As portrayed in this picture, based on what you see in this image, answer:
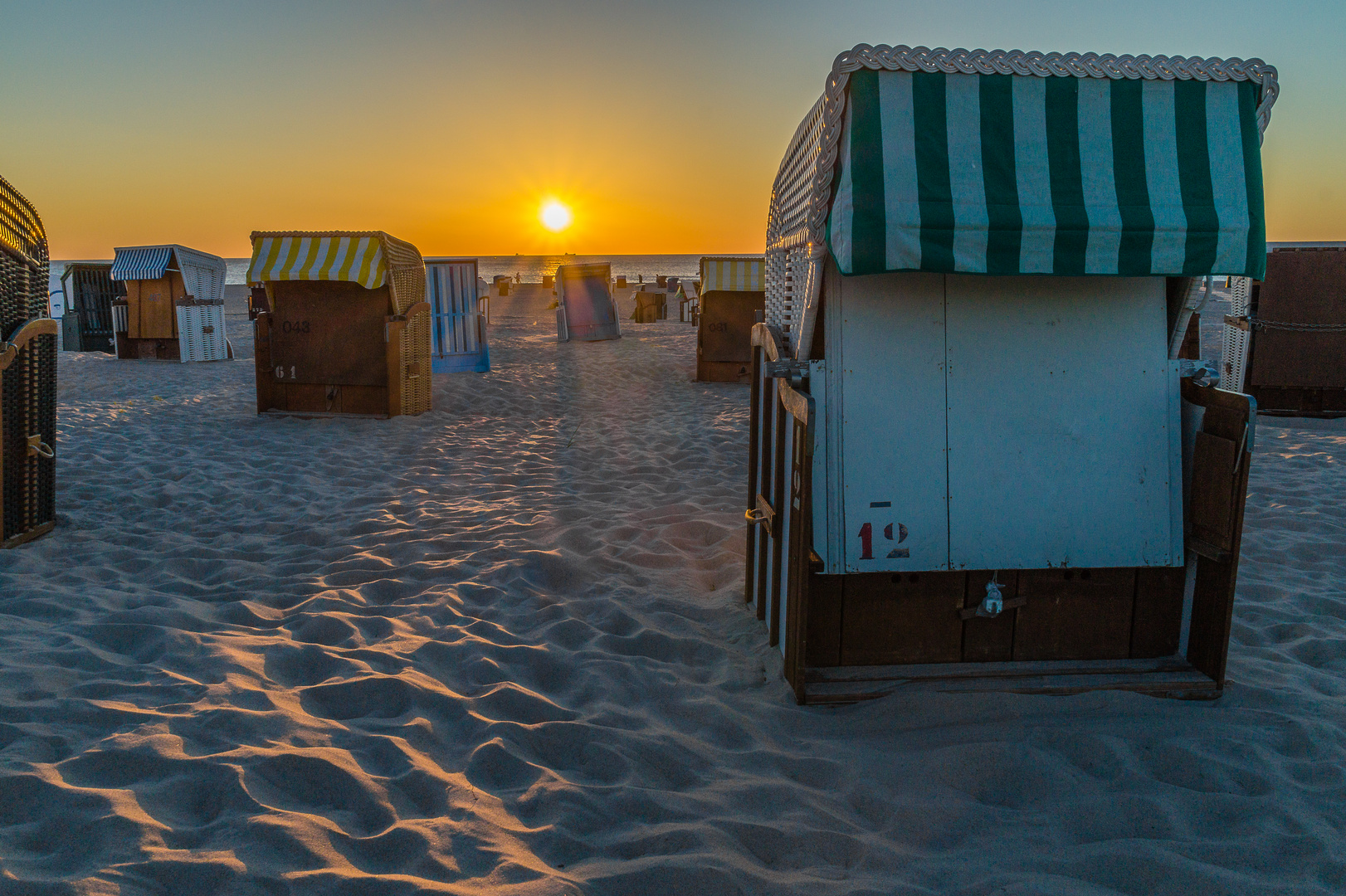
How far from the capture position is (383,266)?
9.55 metres

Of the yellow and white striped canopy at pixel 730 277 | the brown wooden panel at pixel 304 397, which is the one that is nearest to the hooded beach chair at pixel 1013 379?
the brown wooden panel at pixel 304 397

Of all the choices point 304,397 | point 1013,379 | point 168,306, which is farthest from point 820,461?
point 168,306

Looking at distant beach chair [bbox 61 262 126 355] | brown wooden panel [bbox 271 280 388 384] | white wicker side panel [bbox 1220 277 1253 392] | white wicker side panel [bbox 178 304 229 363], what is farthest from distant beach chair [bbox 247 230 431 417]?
distant beach chair [bbox 61 262 126 355]

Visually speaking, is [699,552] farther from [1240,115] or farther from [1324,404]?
[1324,404]

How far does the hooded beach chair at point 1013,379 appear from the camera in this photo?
9.96ft

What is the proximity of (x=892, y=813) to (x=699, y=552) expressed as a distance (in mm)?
2893

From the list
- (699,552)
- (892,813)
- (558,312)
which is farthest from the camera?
(558,312)

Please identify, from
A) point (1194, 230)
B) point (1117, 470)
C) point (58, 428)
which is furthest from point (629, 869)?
point (58, 428)

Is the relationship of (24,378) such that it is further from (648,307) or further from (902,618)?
(648,307)

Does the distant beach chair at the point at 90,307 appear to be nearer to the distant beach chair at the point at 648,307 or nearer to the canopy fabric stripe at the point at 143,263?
the canopy fabric stripe at the point at 143,263

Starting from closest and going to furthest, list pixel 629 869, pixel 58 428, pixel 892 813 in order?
pixel 629 869, pixel 892 813, pixel 58 428

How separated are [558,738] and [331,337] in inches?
332

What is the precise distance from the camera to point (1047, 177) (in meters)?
3.06

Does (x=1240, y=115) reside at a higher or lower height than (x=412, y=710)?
higher
